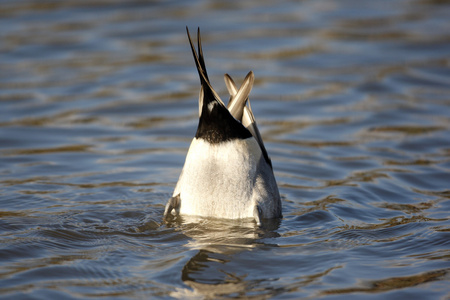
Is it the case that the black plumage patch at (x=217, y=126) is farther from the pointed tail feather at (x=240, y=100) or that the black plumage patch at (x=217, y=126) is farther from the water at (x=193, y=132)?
the water at (x=193, y=132)

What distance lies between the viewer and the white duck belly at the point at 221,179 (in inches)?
212

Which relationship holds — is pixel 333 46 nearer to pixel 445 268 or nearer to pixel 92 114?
pixel 92 114

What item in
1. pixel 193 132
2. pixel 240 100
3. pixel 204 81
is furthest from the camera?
pixel 193 132

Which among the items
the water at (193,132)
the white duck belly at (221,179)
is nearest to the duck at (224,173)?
the white duck belly at (221,179)

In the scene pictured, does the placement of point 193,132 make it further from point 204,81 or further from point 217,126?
point 204,81

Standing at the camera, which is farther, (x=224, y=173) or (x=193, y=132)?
(x=193, y=132)

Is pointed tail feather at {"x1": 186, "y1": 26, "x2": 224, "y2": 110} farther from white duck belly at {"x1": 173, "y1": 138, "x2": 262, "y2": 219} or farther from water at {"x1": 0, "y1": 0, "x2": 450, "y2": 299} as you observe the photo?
water at {"x1": 0, "y1": 0, "x2": 450, "y2": 299}

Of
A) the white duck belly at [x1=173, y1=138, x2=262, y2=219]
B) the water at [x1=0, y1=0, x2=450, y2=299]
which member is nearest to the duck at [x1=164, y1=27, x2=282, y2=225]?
the white duck belly at [x1=173, y1=138, x2=262, y2=219]

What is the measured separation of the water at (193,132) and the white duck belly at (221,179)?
0.41ft

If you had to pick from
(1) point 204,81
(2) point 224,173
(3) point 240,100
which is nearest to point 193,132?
(3) point 240,100

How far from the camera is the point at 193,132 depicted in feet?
27.8

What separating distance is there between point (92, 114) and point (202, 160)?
388cm

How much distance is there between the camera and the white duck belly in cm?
538

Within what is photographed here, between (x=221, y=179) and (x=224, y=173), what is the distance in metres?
0.05
